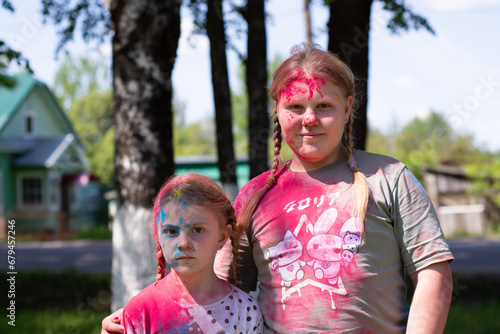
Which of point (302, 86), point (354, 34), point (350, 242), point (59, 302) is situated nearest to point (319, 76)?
point (302, 86)

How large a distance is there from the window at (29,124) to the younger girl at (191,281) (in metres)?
25.9

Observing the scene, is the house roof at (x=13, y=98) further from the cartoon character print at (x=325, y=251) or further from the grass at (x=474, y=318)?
the cartoon character print at (x=325, y=251)

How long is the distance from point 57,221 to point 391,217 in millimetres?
23913

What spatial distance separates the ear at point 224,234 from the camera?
210 centimetres

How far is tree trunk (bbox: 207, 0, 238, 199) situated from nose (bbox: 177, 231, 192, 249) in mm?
5646

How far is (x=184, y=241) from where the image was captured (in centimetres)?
196

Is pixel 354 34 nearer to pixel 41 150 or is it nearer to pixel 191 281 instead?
pixel 191 281

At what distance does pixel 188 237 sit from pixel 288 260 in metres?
0.38

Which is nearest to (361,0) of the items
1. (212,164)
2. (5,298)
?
(5,298)

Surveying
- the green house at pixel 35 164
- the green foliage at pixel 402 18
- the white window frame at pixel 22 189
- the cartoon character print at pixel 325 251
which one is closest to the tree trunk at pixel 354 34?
the green foliage at pixel 402 18

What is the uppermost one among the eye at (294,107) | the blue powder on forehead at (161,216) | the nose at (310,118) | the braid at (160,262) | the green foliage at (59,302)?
the eye at (294,107)

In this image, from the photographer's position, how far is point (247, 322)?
2023 mm

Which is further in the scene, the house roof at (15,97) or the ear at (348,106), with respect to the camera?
the house roof at (15,97)

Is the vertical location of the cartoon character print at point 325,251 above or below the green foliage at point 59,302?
above
